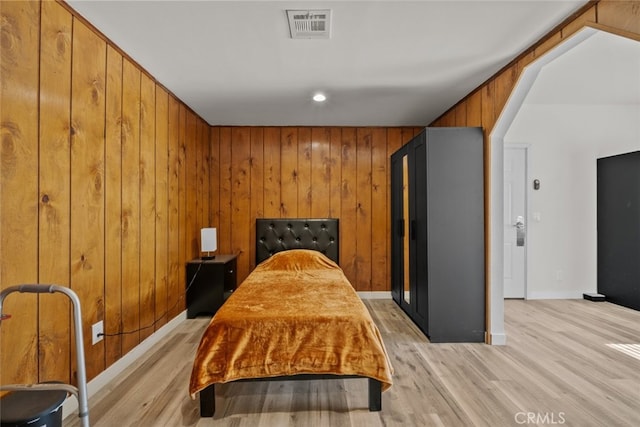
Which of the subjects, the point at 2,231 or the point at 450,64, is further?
the point at 450,64

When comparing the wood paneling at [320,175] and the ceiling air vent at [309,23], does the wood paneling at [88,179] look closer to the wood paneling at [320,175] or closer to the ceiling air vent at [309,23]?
the ceiling air vent at [309,23]

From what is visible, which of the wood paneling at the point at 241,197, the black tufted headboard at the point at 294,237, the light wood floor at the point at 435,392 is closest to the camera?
the light wood floor at the point at 435,392

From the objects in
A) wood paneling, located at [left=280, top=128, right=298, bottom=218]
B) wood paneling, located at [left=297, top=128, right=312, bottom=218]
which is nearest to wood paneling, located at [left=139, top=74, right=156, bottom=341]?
wood paneling, located at [left=280, top=128, right=298, bottom=218]

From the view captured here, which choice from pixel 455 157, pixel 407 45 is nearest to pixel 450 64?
pixel 407 45

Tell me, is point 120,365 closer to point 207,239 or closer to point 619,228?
point 207,239

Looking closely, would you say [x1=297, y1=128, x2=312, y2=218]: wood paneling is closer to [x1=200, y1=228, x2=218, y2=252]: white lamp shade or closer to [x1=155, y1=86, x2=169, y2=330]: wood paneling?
[x1=200, y1=228, x2=218, y2=252]: white lamp shade

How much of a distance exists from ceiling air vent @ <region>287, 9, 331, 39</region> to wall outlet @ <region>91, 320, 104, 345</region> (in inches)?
94.8

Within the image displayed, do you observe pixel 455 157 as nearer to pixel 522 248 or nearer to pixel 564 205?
pixel 522 248

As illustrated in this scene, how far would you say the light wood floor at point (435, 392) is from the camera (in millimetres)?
1778

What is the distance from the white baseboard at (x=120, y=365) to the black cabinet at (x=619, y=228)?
5.58 m

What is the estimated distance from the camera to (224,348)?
1806 millimetres

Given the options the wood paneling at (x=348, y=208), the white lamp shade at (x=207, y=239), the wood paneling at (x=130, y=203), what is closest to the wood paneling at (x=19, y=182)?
the wood paneling at (x=130, y=203)

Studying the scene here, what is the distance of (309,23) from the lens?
1936 mm

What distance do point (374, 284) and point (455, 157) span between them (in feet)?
7.33
